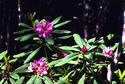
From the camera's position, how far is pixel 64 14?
2803 mm

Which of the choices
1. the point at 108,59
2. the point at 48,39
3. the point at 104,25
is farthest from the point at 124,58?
the point at 48,39

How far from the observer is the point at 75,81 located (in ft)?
5.34

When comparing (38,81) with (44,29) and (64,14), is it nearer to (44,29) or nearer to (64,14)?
(44,29)

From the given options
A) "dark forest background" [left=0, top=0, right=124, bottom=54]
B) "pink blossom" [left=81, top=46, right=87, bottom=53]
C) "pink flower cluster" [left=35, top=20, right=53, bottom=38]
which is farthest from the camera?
"dark forest background" [left=0, top=0, right=124, bottom=54]

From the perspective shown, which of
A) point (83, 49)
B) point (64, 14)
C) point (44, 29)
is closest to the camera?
point (83, 49)

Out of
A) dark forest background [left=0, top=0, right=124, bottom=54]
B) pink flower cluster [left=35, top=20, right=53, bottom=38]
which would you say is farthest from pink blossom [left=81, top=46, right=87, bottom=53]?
dark forest background [left=0, top=0, right=124, bottom=54]

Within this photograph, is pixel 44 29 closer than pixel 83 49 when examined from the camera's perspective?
No

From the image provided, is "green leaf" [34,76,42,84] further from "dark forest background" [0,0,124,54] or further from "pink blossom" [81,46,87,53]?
"dark forest background" [0,0,124,54]

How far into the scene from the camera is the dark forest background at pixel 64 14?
8.63 ft

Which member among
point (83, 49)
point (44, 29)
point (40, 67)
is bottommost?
point (40, 67)

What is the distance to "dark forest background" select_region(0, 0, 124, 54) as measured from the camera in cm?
263

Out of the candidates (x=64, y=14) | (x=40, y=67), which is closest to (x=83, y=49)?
(x=40, y=67)

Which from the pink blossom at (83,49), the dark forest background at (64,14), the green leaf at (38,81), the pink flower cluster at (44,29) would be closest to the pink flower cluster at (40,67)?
the green leaf at (38,81)

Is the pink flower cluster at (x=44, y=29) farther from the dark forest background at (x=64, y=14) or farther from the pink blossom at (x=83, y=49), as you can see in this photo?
the dark forest background at (x=64, y=14)
